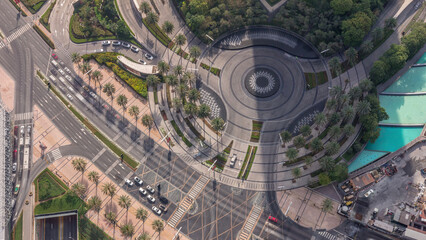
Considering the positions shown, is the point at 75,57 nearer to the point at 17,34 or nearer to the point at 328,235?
the point at 17,34

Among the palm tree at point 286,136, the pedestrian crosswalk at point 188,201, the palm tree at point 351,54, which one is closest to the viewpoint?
the pedestrian crosswalk at point 188,201

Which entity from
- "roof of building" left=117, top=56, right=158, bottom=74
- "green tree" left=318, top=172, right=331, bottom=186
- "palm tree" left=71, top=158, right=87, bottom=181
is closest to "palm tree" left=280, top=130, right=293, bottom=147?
"green tree" left=318, top=172, right=331, bottom=186

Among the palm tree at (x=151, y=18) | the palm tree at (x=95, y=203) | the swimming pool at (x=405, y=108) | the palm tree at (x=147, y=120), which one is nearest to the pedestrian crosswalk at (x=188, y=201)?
the palm tree at (x=95, y=203)

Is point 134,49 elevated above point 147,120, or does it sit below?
above

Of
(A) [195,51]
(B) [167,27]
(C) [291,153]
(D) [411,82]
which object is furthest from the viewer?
(B) [167,27]

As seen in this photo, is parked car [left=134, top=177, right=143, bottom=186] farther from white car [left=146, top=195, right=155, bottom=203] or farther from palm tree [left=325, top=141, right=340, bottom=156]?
palm tree [left=325, top=141, right=340, bottom=156]

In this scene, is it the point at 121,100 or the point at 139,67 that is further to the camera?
the point at 139,67

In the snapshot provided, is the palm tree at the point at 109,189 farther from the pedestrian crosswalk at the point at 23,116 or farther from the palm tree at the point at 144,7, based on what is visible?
the palm tree at the point at 144,7

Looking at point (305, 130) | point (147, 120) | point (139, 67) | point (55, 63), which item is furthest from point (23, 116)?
point (305, 130)
